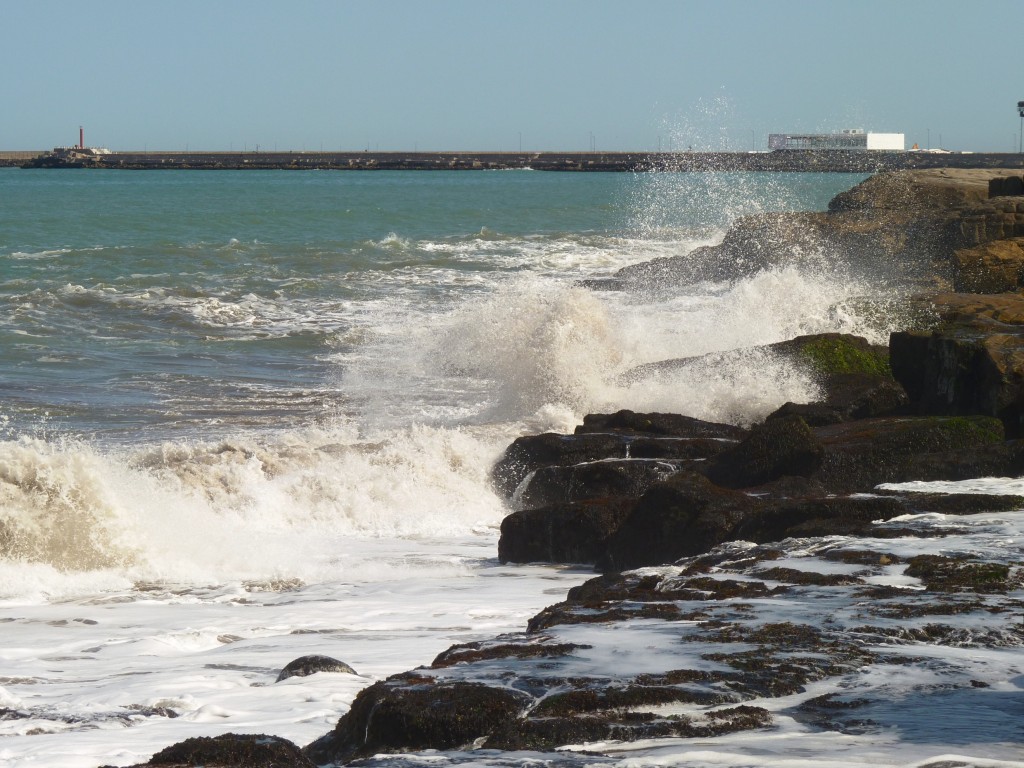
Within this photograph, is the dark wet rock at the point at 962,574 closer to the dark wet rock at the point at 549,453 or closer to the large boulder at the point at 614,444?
the large boulder at the point at 614,444

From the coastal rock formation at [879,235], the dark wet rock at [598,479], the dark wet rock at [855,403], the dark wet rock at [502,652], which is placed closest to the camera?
the dark wet rock at [502,652]

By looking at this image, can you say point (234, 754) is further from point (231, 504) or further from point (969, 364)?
point (969, 364)

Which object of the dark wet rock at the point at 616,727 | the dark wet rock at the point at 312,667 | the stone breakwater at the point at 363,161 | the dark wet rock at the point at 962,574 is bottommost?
the dark wet rock at the point at 312,667

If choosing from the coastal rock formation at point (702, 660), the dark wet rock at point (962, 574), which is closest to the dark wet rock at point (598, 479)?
the coastal rock formation at point (702, 660)

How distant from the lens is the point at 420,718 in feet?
12.8

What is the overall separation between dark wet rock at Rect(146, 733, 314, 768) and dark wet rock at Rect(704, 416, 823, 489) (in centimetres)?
493

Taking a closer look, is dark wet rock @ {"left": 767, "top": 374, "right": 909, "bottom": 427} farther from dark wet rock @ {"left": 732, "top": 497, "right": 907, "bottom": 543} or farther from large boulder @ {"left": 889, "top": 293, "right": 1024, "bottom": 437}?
dark wet rock @ {"left": 732, "top": 497, "right": 907, "bottom": 543}

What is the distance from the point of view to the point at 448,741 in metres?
3.86

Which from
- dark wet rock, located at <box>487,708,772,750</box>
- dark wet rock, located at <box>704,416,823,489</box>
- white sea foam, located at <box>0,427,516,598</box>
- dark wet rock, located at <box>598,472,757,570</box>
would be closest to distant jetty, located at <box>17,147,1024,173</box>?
white sea foam, located at <box>0,427,516,598</box>

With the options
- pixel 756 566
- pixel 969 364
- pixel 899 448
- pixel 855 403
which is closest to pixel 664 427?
pixel 855 403

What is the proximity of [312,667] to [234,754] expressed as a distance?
66.0 inches

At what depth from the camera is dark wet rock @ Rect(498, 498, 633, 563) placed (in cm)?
760

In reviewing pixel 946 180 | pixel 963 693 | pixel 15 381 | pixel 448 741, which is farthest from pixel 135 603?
pixel 946 180

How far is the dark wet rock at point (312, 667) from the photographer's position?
17.3ft
